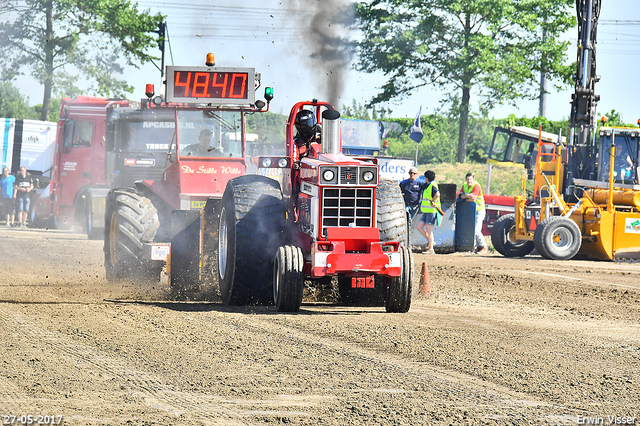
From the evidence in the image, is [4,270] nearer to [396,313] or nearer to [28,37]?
[396,313]

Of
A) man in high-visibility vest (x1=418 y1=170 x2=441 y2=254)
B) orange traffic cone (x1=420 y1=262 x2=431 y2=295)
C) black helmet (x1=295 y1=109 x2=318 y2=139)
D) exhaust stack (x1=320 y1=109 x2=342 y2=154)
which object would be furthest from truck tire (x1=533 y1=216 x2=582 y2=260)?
exhaust stack (x1=320 y1=109 x2=342 y2=154)

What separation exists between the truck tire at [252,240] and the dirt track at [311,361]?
0.21 m

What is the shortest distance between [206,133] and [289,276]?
3334 mm

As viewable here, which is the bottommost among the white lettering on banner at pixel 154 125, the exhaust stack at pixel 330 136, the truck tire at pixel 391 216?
the truck tire at pixel 391 216

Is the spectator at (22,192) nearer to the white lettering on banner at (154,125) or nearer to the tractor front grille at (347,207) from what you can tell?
the white lettering on banner at (154,125)

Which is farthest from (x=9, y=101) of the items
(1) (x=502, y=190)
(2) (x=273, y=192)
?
(2) (x=273, y=192)

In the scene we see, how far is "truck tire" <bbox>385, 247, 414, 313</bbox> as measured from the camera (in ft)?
27.1

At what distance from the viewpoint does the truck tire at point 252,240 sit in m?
8.65

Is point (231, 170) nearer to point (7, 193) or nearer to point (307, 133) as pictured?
point (307, 133)

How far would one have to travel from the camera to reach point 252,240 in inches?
340

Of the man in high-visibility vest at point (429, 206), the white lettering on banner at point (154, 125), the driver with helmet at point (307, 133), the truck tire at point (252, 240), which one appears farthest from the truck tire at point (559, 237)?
the truck tire at point (252, 240)

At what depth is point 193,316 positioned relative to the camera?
8.19m

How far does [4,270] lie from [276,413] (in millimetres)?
9384

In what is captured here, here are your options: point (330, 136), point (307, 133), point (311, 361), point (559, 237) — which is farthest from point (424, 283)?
point (559, 237)
